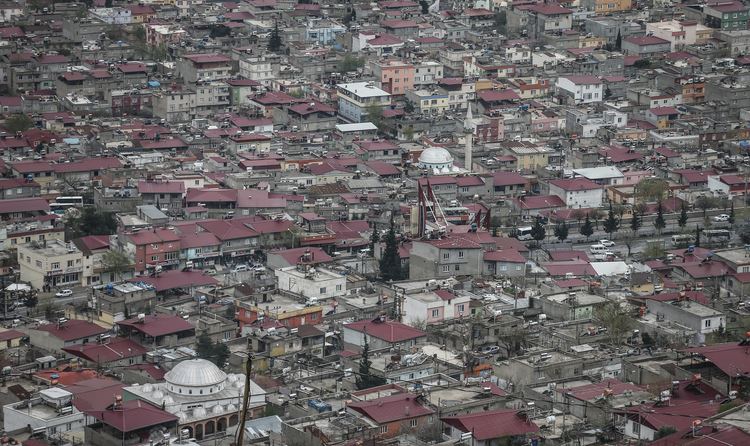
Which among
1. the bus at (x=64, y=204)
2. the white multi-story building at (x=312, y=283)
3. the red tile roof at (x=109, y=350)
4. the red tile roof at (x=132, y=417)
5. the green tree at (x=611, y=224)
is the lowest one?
the green tree at (x=611, y=224)

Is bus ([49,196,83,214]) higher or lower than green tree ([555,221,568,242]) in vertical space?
higher

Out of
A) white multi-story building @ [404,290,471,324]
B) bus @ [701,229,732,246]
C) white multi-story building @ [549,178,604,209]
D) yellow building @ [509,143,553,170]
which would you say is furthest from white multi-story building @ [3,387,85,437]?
yellow building @ [509,143,553,170]

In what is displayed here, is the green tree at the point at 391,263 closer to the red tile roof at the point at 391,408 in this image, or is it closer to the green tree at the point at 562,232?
the green tree at the point at 562,232

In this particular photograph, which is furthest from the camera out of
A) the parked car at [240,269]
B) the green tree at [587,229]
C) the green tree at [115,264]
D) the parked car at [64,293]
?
the green tree at [587,229]

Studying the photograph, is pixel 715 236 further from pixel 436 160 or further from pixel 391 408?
pixel 391 408

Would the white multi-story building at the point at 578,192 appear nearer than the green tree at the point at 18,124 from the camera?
Yes

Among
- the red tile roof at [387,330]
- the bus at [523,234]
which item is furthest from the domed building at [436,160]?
the red tile roof at [387,330]

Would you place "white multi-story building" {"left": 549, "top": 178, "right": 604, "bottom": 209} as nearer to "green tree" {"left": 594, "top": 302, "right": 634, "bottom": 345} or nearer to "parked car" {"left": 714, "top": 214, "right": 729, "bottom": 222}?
"parked car" {"left": 714, "top": 214, "right": 729, "bottom": 222}
